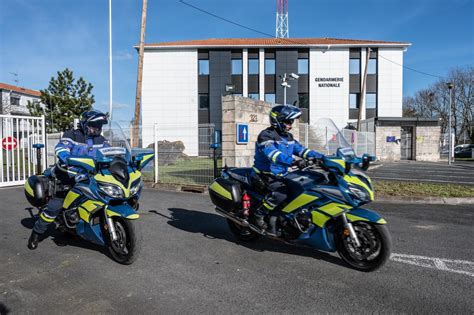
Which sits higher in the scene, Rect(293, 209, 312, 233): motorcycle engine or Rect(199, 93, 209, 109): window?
Rect(199, 93, 209, 109): window

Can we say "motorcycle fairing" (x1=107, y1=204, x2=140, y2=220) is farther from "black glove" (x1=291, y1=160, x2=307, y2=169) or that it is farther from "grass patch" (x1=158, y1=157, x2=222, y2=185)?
"grass patch" (x1=158, y1=157, x2=222, y2=185)

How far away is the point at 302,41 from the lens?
35719 mm

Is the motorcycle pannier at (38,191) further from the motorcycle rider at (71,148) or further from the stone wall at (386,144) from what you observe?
the stone wall at (386,144)

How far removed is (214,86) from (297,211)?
31712 mm

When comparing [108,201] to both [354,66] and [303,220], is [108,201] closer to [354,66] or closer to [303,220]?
[303,220]

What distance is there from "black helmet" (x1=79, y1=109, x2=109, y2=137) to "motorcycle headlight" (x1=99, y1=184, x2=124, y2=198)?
1.17 m

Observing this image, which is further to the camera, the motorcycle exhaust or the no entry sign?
the no entry sign

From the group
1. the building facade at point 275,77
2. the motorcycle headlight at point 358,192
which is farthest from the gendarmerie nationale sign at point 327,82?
the motorcycle headlight at point 358,192

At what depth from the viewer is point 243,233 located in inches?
206

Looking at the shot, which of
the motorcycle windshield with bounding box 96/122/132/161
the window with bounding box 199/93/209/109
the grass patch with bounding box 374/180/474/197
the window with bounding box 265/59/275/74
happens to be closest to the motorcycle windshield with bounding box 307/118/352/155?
the grass patch with bounding box 374/180/474/197

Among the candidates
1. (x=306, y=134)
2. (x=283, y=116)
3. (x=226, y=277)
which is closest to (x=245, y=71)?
(x=306, y=134)

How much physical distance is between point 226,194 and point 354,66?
3323 cm

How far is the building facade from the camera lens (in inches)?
1356

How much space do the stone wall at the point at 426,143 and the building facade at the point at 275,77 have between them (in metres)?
5.48
